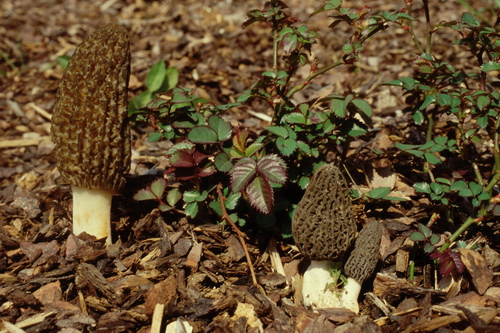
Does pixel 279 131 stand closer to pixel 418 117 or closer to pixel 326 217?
pixel 326 217

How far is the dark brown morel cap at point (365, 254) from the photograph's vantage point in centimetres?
264

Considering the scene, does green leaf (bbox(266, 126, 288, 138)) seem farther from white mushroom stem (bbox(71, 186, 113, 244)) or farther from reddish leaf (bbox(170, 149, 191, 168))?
white mushroom stem (bbox(71, 186, 113, 244))

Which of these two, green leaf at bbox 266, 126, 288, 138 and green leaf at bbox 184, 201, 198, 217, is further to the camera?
green leaf at bbox 184, 201, 198, 217

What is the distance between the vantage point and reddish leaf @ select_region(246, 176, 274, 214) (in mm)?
2443

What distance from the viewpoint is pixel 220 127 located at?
267 cm

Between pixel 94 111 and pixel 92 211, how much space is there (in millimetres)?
646

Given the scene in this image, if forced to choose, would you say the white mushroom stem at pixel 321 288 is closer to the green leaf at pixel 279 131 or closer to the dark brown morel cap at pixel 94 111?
the green leaf at pixel 279 131

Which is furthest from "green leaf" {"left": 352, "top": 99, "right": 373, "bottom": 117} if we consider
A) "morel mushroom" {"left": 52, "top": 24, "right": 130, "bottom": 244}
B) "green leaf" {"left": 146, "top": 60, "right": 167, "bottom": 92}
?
"green leaf" {"left": 146, "top": 60, "right": 167, "bottom": 92}

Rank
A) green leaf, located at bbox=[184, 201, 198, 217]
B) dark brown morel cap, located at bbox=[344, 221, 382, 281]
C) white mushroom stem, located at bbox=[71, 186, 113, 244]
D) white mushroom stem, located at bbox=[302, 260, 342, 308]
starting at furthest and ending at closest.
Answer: white mushroom stem, located at bbox=[71, 186, 113, 244]
green leaf, located at bbox=[184, 201, 198, 217]
white mushroom stem, located at bbox=[302, 260, 342, 308]
dark brown morel cap, located at bbox=[344, 221, 382, 281]

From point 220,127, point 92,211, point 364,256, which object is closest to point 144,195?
point 92,211

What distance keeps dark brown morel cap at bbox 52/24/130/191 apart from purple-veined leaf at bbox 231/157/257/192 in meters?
0.79

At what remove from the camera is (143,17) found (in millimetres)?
6809

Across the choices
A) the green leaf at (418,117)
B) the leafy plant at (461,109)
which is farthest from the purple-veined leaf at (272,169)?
the green leaf at (418,117)

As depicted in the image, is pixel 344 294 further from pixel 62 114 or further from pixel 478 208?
pixel 62 114
